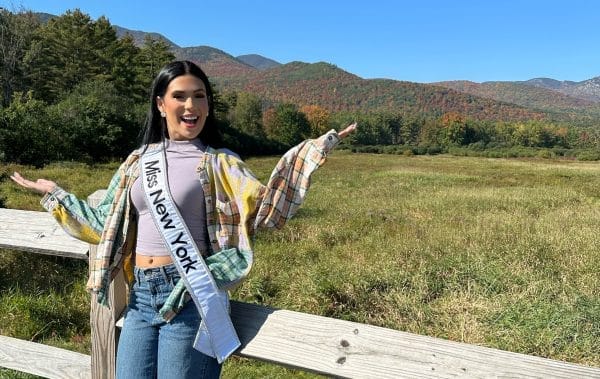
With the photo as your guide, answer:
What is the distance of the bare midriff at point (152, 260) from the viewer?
217 centimetres

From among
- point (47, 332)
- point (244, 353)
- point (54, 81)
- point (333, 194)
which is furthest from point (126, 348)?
point (54, 81)

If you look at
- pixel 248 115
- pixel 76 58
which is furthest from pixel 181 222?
pixel 248 115

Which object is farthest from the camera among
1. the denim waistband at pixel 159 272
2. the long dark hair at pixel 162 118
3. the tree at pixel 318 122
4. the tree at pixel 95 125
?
the tree at pixel 318 122

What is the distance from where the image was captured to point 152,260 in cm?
220

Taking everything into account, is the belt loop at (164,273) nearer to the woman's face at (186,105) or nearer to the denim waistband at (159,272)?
the denim waistband at (159,272)

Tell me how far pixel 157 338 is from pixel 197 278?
385 millimetres

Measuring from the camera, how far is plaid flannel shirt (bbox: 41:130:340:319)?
2014 mm

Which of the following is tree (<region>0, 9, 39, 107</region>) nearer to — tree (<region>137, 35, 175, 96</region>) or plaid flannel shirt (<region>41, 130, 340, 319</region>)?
tree (<region>137, 35, 175, 96</region>)

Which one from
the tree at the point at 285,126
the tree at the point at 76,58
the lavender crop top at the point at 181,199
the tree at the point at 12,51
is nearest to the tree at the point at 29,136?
the tree at the point at 12,51

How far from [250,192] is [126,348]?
922mm

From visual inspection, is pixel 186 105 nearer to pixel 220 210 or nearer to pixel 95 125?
pixel 220 210

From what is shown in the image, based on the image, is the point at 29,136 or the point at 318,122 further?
the point at 318,122

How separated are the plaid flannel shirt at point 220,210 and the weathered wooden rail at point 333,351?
18cm

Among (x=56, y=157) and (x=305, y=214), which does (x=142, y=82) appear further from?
(x=305, y=214)
